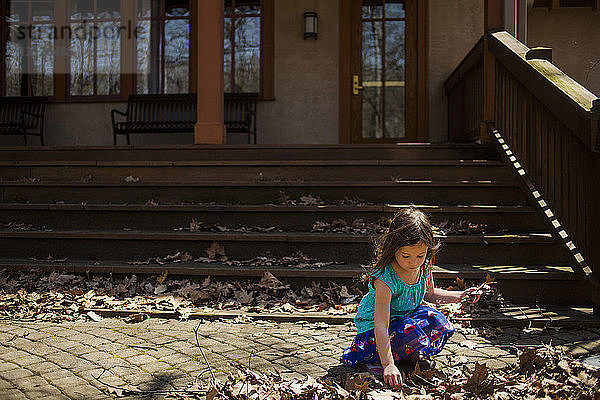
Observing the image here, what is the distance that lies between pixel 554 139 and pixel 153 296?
331 centimetres

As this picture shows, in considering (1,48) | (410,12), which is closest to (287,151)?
(410,12)

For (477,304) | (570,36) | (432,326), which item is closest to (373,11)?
(570,36)

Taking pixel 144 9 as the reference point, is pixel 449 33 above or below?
below

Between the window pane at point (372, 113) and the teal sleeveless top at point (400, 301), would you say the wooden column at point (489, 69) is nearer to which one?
the window pane at point (372, 113)

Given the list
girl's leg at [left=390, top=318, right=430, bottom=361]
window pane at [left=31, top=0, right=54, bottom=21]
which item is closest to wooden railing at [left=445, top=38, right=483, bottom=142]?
girl's leg at [left=390, top=318, right=430, bottom=361]

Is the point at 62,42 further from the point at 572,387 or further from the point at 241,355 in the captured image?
the point at 572,387

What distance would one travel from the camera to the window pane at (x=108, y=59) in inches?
382

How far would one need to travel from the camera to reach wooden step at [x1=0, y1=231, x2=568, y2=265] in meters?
5.02

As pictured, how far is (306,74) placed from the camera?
938cm

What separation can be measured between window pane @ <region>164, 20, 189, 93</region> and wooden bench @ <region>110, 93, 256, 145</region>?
342 mm

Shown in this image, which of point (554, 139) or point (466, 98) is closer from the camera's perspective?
point (554, 139)

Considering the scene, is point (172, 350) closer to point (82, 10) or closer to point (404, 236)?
point (404, 236)

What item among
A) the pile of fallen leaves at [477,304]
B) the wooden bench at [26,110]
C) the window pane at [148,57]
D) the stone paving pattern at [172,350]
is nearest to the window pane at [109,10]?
the window pane at [148,57]

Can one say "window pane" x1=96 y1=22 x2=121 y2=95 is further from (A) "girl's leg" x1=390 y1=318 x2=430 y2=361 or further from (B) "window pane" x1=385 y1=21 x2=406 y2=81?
(A) "girl's leg" x1=390 y1=318 x2=430 y2=361
